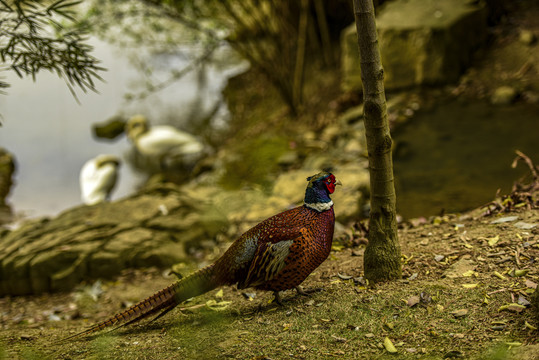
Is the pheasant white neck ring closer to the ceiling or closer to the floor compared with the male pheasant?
closer to the ceiling

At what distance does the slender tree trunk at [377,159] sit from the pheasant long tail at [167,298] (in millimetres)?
918

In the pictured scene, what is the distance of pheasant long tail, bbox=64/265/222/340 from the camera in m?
2.73

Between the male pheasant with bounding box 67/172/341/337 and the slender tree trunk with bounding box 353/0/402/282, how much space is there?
26 centimetres

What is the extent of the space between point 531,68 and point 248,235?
5834mm

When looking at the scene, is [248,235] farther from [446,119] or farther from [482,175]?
[446,119]

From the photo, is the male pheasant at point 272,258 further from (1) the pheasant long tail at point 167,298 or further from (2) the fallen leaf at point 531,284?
(2) the fallen leaf at point 531,284

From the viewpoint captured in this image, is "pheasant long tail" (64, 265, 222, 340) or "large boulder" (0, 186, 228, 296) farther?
"large boulder" (0, 186, 228, 296)

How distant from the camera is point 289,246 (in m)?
2.68

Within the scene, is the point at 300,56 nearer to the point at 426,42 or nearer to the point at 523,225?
the point at 426,42

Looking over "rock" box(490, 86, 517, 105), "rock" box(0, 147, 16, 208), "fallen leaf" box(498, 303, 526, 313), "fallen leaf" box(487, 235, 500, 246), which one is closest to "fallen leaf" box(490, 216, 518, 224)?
"fallen leaf" box(487, 235, 500, 246)

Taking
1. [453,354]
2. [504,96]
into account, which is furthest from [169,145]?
[453,354]

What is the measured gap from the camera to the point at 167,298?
9.06 ft

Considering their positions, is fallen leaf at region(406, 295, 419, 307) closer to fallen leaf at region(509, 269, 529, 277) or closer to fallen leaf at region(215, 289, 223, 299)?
fallen leaf at region(509, 269, 529, 277)

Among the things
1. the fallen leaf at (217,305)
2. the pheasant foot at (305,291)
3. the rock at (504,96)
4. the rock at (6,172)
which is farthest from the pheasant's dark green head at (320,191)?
the rock at (6,172)
